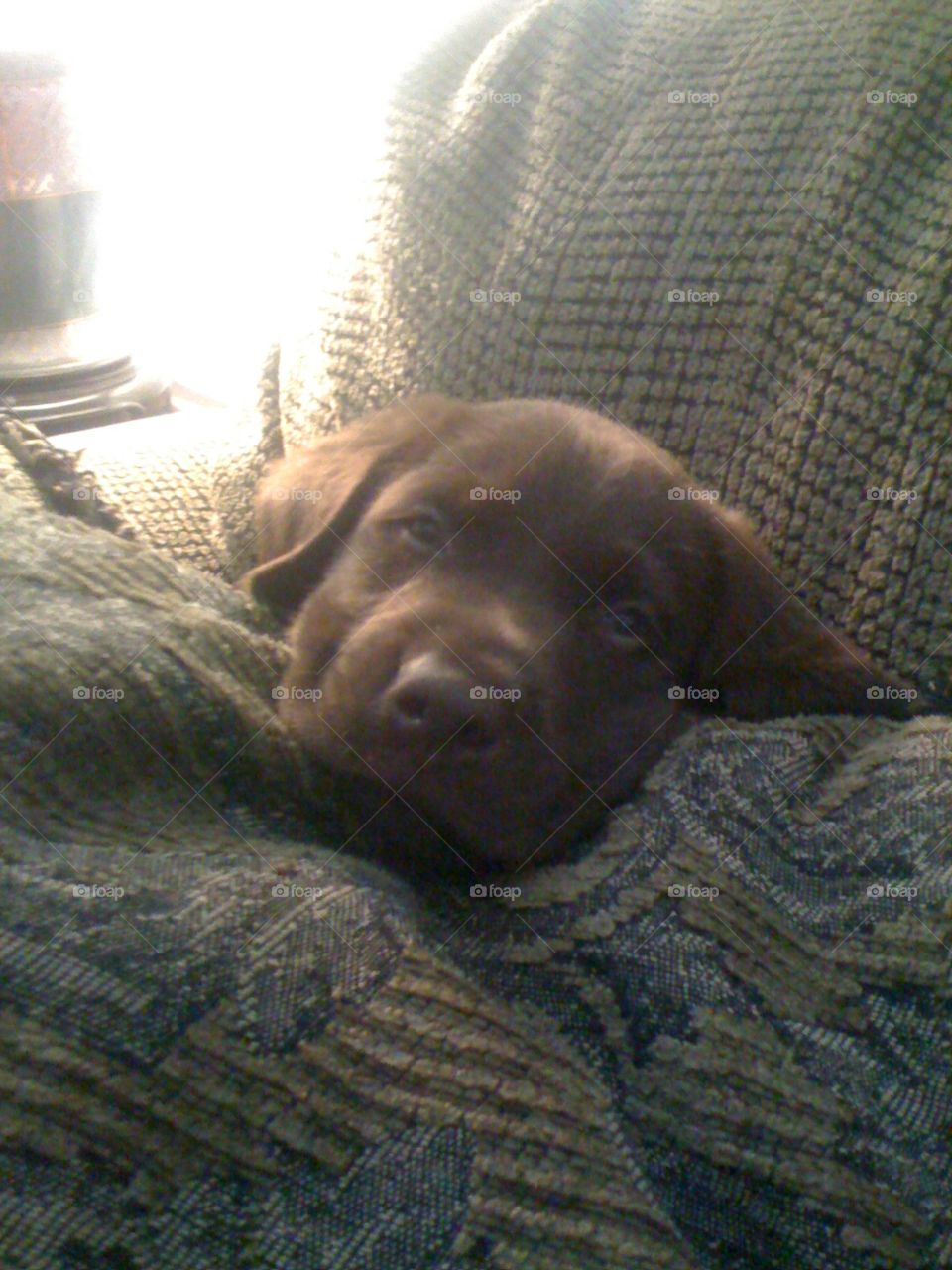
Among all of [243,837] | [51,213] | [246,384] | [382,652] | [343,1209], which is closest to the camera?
[343,1209]

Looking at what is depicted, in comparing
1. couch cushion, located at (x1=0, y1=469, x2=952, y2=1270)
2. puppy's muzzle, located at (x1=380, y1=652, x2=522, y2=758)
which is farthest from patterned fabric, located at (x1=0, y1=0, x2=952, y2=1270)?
puppy's muzzle, located at (x1=380, y1=652, x2=522, y2=758)

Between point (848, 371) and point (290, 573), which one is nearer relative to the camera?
point (848, 371)

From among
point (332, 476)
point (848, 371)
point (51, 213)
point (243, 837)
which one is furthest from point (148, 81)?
point (243, 837)

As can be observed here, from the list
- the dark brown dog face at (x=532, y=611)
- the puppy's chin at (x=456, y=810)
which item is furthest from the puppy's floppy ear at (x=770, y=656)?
the puppy's chin at (x=456, y=810)

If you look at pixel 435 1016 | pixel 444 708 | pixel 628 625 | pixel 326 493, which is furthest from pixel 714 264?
pixel 435 1016

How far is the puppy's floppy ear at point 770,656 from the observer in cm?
126

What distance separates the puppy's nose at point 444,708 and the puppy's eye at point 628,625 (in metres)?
0.31

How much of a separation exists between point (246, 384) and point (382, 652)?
927 millimetres

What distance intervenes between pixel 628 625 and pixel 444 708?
406mm

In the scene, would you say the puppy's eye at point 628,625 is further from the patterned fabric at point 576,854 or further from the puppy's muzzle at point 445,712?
the puppy's muzzle at point 445,712

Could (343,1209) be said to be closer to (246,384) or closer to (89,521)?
(89,521)

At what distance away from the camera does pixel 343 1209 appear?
0.72m

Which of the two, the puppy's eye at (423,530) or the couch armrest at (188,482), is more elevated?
the puppy's eye at (423,530)

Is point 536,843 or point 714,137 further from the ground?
point 714,137
